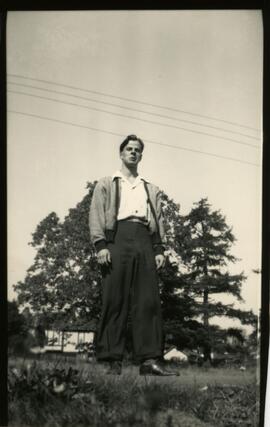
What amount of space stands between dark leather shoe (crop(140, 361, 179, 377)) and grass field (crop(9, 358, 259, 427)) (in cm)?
3

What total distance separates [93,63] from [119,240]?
1.13 metres

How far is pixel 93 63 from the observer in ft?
12.1

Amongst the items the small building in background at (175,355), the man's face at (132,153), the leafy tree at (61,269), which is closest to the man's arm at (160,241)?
the man's face at (132,153)

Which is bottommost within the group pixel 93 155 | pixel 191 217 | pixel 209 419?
pixel 209 419

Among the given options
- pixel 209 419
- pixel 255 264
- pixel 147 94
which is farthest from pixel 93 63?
pixel 209 419

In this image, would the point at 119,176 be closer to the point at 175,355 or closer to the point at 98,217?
the point at 98,217

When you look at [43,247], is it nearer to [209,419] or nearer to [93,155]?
[93,155]

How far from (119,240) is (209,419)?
1.24 m

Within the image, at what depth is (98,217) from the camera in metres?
3.71

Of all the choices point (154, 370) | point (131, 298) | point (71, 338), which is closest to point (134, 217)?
point (131, 298)

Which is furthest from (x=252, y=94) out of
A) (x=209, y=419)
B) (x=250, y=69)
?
(x=209, y=419)

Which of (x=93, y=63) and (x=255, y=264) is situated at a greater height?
(x=93, y=63)
